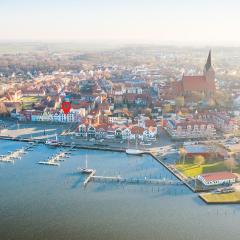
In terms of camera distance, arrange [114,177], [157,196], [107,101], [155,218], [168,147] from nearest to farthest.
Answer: [155,218]
[157,196]
[114,177]
[168,147]
[107,101]

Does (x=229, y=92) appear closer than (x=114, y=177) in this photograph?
No

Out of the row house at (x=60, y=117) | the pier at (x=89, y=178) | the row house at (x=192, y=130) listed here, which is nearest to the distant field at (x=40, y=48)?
the row house at (x=60, y=117)

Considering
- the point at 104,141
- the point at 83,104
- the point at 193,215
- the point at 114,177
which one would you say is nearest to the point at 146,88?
the point at 83,104

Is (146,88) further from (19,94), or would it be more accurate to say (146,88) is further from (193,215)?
(193,215)

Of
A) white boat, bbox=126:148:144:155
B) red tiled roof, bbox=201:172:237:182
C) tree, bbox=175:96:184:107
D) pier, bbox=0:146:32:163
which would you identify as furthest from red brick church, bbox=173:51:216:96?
red tiled roof, bbox=201:172:237:182

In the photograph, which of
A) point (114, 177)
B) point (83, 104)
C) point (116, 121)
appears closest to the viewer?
point (114, 177)

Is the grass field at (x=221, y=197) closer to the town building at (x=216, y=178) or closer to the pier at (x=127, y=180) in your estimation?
the town building at (x=216, y=178)
